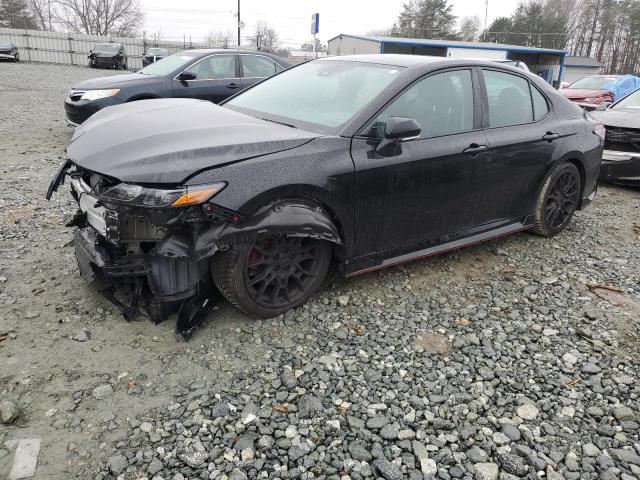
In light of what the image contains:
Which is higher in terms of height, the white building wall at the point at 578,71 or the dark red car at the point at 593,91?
the white building wall at the point at 578,71

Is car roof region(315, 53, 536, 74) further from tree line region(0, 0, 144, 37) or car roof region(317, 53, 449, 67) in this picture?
tree line region(0, 0, 144, 37)

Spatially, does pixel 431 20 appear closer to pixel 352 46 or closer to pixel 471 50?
pixel 352 46

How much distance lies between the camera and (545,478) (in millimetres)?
2207

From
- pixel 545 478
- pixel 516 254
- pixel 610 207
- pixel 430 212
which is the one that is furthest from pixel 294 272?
pixel 610 207

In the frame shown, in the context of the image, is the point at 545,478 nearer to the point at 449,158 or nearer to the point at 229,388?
the point at 229,388

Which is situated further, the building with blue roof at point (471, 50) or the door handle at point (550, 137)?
the building with blue roof at point (471, 50)

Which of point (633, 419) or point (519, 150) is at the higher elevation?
point (519, 150)

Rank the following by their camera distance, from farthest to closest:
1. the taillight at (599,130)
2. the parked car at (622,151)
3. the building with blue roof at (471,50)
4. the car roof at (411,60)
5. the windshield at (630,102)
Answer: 1. the building with blue roof at (471,50)
2. the windshield at (630,102)
3. the parked car at (622,151)
4. the taillight at (599,130)
5. the car roof at (411,60)

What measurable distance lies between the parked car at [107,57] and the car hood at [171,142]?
30.0 m

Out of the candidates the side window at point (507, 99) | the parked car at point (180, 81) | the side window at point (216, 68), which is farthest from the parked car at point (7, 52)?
the side window at point (507, 99)

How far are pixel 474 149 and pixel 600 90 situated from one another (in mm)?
14285

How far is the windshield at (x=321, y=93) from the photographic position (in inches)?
135

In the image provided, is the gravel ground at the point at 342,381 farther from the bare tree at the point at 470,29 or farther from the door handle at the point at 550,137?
the bare tree at the point at 470,29

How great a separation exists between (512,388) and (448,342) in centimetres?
51
